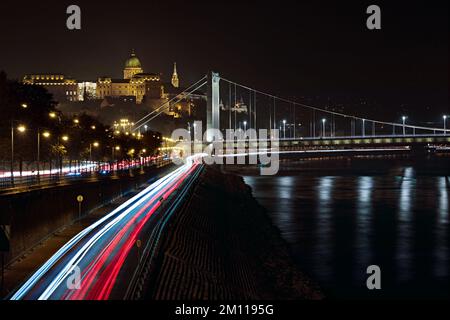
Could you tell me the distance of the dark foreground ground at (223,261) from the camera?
17.6m

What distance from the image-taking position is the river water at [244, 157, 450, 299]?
2250 centimetres

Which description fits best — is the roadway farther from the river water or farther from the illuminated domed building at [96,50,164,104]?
the illuminated domed building at [96,50,164,104]

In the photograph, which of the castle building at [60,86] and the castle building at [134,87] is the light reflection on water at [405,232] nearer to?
the castle building at [134,87]

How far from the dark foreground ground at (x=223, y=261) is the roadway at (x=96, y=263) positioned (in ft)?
2.21

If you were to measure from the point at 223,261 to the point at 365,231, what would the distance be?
1257 centimetres

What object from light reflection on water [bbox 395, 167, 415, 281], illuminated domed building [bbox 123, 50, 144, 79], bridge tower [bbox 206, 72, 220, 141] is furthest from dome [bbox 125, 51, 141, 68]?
light reflection on water [bbox 395, 167, 415, 281]

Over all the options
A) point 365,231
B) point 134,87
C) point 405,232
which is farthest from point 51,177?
point 134,87

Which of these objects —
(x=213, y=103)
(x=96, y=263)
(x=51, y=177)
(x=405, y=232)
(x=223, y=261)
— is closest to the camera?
(x=96, y=263)

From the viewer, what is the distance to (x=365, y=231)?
3422 cm

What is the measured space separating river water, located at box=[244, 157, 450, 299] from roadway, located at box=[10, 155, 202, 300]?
17.7ft

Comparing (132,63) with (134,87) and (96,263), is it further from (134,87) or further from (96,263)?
(96,263)

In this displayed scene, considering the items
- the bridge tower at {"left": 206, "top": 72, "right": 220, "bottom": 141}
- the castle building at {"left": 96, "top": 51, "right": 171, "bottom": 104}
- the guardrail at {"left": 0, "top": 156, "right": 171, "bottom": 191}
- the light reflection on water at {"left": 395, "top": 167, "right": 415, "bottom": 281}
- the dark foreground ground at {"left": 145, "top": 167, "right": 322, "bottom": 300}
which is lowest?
the light reflection on water at {"left": 395, "top": 167, "right": 415, "bottom": 281}

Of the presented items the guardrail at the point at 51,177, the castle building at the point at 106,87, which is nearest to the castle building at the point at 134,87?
the castle building at the point at 106,87
